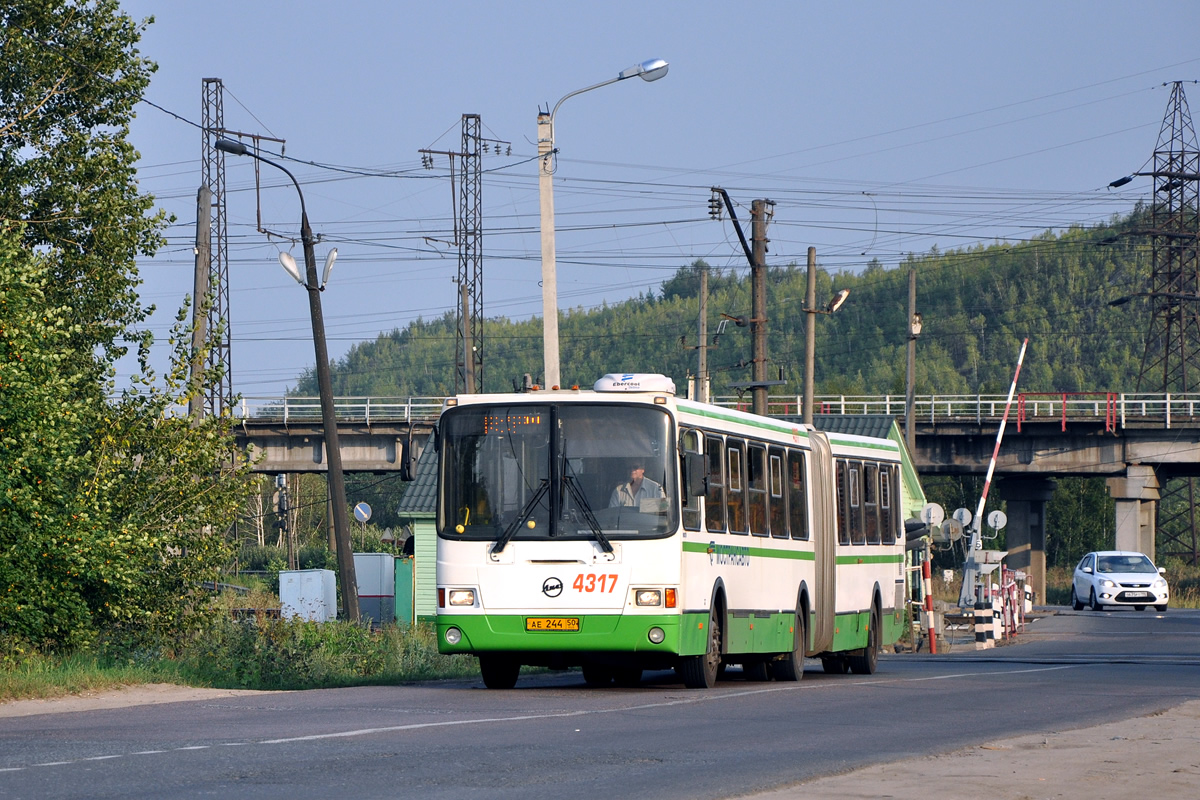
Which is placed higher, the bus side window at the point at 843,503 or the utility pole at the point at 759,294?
the utility pole at the point at 759,294

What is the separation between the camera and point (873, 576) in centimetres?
2362

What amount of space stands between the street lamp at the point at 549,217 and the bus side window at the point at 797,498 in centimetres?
431

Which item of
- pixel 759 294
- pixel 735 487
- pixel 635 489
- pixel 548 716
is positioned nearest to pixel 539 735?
pixel 548 716

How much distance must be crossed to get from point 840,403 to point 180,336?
52386 mm

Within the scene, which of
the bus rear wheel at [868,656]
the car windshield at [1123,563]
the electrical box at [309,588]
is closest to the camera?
the bus rear wheel at [868,656]

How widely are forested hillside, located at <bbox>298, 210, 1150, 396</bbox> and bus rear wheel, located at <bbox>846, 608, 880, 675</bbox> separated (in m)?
141

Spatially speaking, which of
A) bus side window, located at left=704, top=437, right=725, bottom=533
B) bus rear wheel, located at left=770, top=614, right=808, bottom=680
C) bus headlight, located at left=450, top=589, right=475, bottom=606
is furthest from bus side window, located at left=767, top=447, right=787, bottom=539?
bus headlight, located at left=450, top=589, right=475, bottom=606

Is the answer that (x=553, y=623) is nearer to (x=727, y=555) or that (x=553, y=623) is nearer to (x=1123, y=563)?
(x=727, y=555)

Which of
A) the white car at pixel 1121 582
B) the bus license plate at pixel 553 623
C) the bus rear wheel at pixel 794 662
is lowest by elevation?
the white car at pixel 1121 582

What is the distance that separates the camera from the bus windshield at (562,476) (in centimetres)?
1666

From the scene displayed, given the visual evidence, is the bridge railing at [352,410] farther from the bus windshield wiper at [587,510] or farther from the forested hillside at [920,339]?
the forested hillside at [920,339]

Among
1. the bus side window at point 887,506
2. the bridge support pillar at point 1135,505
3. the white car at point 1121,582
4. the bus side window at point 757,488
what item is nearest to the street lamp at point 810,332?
the white car at point 1121,582

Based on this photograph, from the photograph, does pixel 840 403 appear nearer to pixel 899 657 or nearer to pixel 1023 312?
pixel 899 657

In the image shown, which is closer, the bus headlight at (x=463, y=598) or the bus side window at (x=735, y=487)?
the bus headlight at (x=463, y=598)
